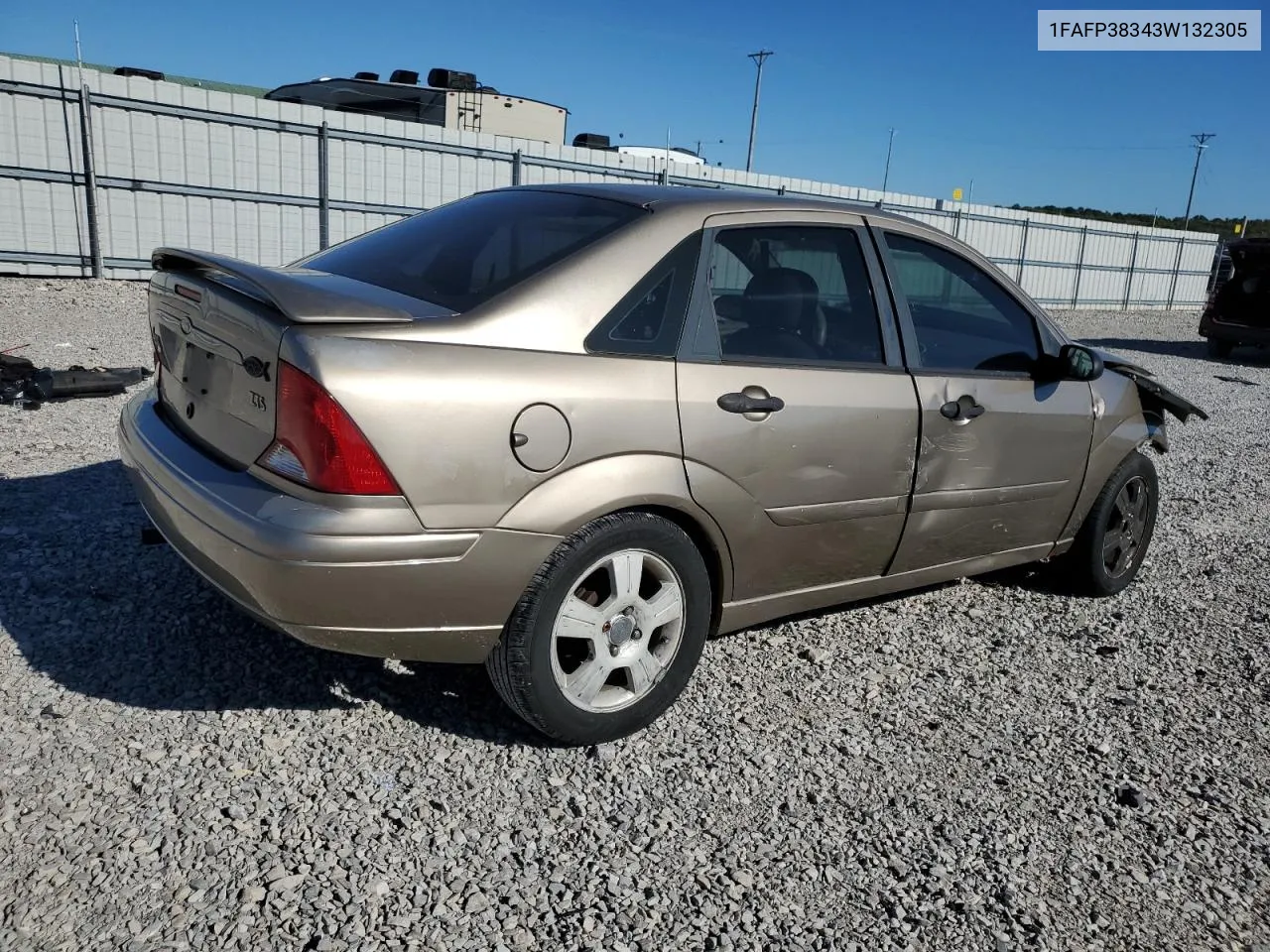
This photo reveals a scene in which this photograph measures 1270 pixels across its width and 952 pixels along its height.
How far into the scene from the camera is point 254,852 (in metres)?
2.41

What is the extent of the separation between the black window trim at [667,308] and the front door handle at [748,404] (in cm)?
22

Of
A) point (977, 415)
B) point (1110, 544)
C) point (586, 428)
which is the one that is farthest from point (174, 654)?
point (1110, 544)

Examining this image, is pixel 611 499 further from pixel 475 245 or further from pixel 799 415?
pixel 475 245

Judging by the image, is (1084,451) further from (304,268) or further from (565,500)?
(304,268)

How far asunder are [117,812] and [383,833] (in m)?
0.66

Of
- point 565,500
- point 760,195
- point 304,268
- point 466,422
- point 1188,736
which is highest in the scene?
point 760,195

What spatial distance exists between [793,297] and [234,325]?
70.5 inches

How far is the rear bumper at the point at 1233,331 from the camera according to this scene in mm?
16375

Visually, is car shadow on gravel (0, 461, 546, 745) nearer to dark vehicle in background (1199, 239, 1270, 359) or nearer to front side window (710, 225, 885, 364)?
front side window (710, 225, 885, 364)

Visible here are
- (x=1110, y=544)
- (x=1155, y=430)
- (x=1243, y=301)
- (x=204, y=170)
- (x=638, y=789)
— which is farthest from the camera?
(x=1243, y=301)

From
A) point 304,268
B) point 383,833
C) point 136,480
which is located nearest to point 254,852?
point 383,833

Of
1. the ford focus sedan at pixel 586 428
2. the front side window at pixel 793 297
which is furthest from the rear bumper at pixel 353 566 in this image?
the front side window at pixel 793 297

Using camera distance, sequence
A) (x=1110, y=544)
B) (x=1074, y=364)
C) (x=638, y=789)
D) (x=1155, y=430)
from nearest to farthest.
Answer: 1. (x=638, y=789)
2. (x=1074, y=364)
3. (x=1110, y=544)
4. (x=1155, y=430)

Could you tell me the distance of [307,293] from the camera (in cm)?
262
